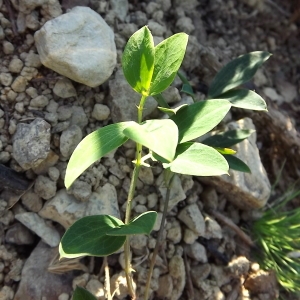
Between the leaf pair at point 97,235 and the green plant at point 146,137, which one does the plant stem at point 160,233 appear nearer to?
the green plant at point 146,137

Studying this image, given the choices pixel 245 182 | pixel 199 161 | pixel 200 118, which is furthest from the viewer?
pixel 245 182

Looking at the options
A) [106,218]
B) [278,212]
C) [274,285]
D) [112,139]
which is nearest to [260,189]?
[278,212]

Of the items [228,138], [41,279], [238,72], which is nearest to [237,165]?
[228,138]

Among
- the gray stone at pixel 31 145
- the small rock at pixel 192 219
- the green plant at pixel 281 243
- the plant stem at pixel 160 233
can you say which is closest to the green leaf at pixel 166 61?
the plant stem at pixel 160 233

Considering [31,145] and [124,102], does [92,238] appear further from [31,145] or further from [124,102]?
[124,102]

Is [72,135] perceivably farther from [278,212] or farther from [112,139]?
[278,212]

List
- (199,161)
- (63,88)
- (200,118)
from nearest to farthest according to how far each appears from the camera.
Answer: (199,161) < (200,118) < (63,88)

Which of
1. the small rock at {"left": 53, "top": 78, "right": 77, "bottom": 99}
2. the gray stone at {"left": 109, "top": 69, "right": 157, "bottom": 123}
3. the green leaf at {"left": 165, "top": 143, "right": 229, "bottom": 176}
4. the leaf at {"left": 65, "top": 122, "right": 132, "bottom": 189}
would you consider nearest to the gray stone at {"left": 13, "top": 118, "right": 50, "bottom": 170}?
the small rock at {"left": 53, "top": 78, "right": 77, "bottom": 99}
